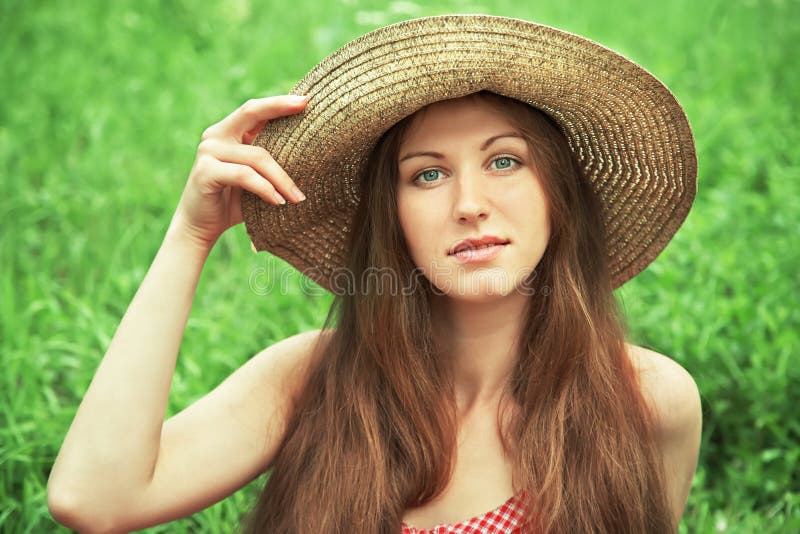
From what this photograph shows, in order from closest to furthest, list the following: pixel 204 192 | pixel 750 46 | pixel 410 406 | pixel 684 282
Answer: pixel 204 192 < pixel 410 406 < pixel 684 282 < pixel 750 46

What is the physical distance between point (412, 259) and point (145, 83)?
3.51m

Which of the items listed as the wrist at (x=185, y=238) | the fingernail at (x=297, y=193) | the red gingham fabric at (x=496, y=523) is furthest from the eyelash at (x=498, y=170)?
the red gingham fabric at (x=496, y=523)

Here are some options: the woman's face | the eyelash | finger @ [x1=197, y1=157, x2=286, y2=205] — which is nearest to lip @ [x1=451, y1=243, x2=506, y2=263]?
the woman's face

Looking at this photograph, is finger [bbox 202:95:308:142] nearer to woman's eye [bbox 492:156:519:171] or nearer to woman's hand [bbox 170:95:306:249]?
woman's hand [bbox 170:95:306:249]

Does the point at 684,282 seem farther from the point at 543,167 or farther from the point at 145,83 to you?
the point at 145,83

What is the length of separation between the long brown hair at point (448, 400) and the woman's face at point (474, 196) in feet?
0.18

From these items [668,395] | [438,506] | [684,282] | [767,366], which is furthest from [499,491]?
[684,282]

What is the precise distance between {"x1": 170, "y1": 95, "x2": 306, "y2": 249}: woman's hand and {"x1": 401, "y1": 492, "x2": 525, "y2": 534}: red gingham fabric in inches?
34.7

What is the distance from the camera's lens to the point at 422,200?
2.25 m

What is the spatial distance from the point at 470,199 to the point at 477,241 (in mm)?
100

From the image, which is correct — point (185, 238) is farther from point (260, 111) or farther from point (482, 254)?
point (482, 254)

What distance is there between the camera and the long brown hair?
7.43 feet

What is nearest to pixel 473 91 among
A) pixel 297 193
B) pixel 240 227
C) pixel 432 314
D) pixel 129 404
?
pixel 297 193

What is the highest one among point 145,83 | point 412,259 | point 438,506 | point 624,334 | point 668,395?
point 145,83
